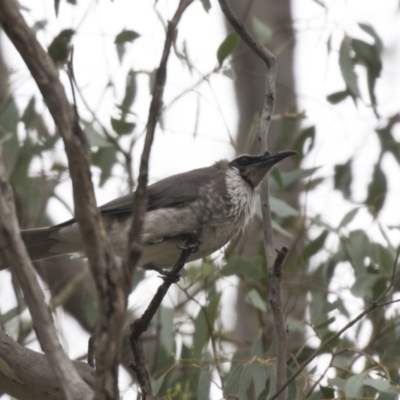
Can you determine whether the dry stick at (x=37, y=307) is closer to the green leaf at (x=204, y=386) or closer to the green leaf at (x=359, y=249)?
the green leaf at (x=204, y=386)

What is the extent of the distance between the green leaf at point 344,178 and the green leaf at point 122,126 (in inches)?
60.5

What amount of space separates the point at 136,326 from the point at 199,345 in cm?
126

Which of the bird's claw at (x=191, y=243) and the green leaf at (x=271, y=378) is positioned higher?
the bird's claw at (x=191, y=243)

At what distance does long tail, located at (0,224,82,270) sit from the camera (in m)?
4.09

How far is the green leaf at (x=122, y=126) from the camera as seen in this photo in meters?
4.61

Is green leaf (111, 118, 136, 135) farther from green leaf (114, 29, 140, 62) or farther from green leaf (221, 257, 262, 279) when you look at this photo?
green leaf (221, 257, 262, 279)

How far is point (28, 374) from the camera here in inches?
109

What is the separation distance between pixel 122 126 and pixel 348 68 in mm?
1390

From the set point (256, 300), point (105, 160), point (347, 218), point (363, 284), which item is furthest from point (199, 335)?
point (105, 160)

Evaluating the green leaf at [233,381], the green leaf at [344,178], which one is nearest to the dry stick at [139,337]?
the green leaf at [233,381]

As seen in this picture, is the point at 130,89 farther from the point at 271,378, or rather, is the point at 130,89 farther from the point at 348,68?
the point at 271,378

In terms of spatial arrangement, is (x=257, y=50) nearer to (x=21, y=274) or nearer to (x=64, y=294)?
(x=21, y=274)

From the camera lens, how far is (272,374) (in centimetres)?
348

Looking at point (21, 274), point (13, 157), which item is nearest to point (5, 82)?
point (13, 157)
